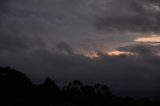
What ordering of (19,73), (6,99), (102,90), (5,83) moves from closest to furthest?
(6,99) < (5,83) < (19,73) < (102,90)

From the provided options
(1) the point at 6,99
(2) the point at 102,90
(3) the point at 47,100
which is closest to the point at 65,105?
(3) the point at 47,100

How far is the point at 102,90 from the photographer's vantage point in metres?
118

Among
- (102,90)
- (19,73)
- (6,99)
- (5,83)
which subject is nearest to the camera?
(6,99)

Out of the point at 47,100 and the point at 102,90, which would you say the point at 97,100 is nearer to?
the point at 47,100

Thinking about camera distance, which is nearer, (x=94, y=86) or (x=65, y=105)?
(x=65, y=105)

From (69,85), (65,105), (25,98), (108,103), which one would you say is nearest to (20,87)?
(25,98)

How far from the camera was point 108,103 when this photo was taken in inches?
3487

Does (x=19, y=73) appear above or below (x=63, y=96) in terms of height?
above

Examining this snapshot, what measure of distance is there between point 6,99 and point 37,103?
6272mm

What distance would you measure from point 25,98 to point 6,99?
3933 mm

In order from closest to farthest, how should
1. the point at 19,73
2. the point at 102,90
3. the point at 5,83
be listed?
the point at 5,83
the point at 19,73
the point at 102,90

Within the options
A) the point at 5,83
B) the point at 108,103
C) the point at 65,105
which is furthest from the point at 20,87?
the point at 108,103

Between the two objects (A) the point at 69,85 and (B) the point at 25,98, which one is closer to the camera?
(B) the point at 25,98

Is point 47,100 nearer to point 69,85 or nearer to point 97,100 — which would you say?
point 97,100
